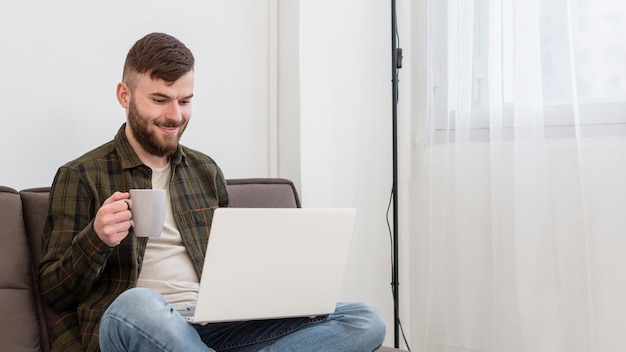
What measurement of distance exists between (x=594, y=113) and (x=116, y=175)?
4.63ft

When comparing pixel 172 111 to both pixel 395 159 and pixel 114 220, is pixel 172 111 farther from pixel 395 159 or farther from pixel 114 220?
pixel 395 159

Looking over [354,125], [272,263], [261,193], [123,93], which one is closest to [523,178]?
[354,125]

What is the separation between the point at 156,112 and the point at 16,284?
0.51 metres

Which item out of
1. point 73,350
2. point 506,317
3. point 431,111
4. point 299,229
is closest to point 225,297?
point 299,229

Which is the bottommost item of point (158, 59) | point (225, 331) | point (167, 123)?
point (225, 331)

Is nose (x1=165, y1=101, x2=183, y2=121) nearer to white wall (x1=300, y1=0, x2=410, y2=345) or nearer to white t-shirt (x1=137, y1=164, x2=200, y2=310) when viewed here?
white t-shirt (x1=137, y1=164, x2=200, y2=310)

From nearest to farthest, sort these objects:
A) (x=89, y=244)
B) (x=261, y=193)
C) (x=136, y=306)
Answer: (x=136, y=306)
(x=89, y=244)
(x=261, y=193)

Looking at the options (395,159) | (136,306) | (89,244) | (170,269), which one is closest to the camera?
(136,306)

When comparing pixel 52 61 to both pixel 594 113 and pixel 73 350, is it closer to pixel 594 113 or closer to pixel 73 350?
pixel 73 350

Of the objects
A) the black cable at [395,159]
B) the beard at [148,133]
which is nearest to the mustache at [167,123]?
the beard at [148,133]

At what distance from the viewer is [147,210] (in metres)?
1.53

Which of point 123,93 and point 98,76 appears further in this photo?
point 98,76

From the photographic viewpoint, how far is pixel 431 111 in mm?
2727

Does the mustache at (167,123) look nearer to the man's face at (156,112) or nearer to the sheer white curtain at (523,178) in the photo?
the man's face at (156,112)
